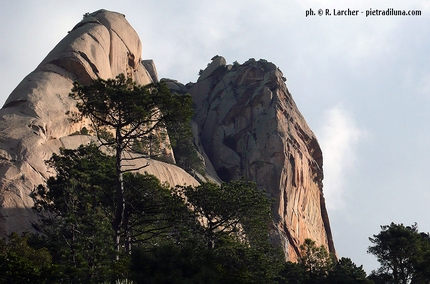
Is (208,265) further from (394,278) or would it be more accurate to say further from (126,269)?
(394,278)

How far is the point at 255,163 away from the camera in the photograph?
216ft

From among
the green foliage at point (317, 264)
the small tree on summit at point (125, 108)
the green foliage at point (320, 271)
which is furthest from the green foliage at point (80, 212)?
the green foliage at point (317, 264)

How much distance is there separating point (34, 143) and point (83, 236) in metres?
13.2

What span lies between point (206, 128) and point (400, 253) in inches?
1296

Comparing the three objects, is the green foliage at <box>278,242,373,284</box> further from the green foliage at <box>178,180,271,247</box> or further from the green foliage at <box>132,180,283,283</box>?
the green foliage at <box>178,180,271,247</box>

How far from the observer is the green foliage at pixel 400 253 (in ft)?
145

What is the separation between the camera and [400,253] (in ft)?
152

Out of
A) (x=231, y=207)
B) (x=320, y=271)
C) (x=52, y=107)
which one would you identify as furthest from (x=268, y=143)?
(x=231, y=207)

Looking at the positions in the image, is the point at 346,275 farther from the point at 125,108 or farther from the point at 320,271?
the point at 125,108

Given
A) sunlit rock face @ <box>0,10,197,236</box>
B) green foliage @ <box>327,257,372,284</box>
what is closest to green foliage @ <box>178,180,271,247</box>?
sunlit rock face @ <box>0,10,197,236</box>

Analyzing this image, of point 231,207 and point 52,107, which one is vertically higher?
point 52,107

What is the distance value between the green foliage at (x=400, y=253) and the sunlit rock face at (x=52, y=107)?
51.4ft

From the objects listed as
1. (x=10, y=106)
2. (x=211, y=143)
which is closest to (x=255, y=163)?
(x=211, y=143)

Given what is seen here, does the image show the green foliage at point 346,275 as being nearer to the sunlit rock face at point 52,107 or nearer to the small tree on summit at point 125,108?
the sunlit rock face at point 52,107
